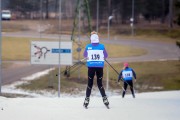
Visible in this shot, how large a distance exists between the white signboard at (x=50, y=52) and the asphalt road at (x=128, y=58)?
491cm

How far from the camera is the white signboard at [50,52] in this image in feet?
87.9

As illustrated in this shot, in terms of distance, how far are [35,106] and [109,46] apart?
122 feet

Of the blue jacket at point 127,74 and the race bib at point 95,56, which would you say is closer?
the race bib at point 95,56

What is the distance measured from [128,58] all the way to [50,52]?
63.7ft

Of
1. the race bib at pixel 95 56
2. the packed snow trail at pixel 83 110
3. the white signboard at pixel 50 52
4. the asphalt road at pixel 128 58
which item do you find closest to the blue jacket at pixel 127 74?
the packed snow trail at pixel 83 110

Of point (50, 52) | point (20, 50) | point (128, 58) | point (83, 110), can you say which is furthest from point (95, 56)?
point (128, 58)

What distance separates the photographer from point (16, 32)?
138 ft

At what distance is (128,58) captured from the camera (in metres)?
46.5

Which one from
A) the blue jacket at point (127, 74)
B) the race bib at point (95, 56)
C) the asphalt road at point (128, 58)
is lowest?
the asphalt road at point (128, 58)

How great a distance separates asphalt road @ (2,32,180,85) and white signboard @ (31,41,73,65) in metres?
4.91

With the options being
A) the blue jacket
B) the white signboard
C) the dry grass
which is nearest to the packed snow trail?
the blue jacket

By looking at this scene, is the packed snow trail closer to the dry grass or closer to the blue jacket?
the blue jacket

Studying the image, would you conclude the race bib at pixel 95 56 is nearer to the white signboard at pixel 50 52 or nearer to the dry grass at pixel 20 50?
the white signboard at pixel 50 52

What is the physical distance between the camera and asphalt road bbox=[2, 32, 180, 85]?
1467 inches
